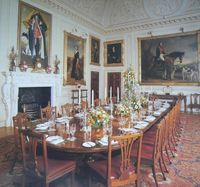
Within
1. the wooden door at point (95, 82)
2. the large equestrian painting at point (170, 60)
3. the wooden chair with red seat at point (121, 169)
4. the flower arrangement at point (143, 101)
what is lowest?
the wooden chair with red seat at point (121, 169)

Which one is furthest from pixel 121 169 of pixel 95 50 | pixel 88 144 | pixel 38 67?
pixel 95 50

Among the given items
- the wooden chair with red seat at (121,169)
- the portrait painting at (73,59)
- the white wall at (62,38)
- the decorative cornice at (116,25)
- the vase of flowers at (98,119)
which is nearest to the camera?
the wooden chair with red seat at (121,169)

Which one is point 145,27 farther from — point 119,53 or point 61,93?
point 61,93

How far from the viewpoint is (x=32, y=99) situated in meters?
8.16

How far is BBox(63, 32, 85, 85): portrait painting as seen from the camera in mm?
9469

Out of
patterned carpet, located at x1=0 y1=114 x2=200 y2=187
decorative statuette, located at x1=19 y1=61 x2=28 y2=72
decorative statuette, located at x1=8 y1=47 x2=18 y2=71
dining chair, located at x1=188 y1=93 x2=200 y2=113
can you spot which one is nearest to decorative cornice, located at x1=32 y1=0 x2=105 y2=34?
decorative statuette, located at x1=8 y1=47 x2=18 y2=71

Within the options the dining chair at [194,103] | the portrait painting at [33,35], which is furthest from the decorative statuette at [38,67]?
the dining chair at [194,103]

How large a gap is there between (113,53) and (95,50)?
4.57ft

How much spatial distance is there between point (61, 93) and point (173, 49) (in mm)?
7015

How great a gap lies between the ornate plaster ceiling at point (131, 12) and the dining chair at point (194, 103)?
433cm

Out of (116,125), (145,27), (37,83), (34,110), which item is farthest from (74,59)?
(116,125)

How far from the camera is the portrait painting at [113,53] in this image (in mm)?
12375

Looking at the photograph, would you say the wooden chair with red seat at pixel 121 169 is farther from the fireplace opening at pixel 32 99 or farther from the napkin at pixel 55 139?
the fireplace opening at pixel 32 99

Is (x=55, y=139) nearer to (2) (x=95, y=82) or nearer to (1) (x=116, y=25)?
(2) (x=95, y=82)
